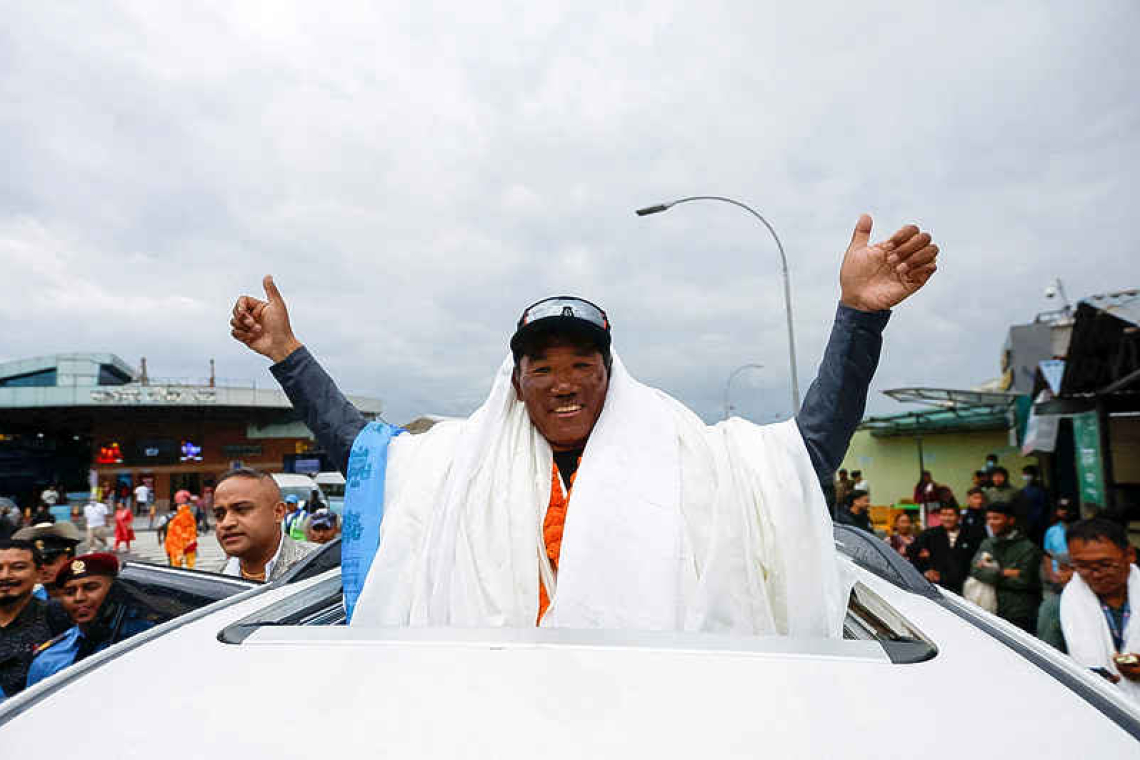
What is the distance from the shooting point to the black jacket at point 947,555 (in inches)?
213

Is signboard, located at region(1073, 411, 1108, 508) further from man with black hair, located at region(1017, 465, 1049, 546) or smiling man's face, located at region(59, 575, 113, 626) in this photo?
smiling man's face, located at region(59, 575, 113, 626)

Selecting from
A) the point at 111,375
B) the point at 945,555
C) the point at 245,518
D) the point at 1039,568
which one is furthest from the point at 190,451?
the point at 1039,568

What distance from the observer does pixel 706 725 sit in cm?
83

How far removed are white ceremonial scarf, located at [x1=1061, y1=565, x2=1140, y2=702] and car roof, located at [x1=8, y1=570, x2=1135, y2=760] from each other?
2702mm

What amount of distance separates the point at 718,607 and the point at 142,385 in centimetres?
4173

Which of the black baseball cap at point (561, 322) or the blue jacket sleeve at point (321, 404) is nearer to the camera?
the black baseball cap at point (561, 322)

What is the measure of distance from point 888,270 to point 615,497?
3.37ft

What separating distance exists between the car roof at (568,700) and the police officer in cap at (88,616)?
70.5 inches

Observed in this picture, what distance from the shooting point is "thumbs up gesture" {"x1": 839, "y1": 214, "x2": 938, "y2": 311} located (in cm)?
182

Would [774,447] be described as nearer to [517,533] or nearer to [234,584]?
[517,533]

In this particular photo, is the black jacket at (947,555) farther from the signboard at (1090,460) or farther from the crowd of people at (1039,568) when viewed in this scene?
the signboard at (1090,460)

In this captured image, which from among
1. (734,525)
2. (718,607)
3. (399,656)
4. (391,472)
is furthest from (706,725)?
(391,472)

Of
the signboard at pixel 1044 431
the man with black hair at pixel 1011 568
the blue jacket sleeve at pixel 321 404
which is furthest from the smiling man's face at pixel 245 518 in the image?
the signboard at pixel 1044 431

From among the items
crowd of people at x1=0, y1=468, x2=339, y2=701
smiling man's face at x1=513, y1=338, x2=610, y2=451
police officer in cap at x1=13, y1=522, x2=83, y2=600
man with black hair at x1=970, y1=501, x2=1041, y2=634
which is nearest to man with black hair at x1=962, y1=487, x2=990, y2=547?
man with black hair at x1=970, y1=501, x2=1041, y2=634
